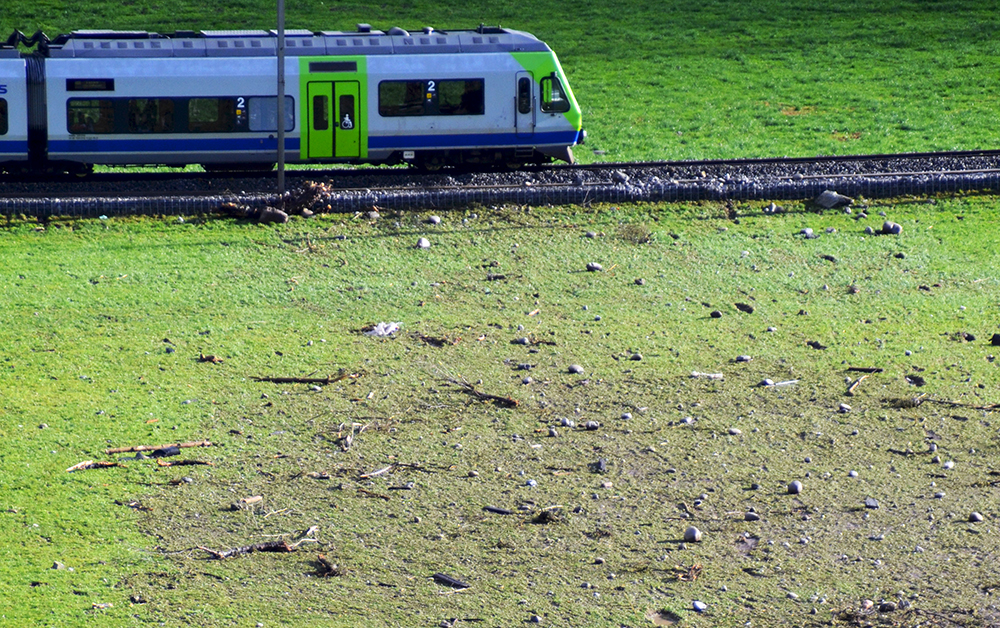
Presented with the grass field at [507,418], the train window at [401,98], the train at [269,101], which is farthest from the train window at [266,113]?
the grass field at [507,418]

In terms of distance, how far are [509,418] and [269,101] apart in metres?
11.3

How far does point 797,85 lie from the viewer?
31.2m

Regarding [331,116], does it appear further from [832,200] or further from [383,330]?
[832,200]

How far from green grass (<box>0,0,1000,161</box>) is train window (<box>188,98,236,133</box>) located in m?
7.89

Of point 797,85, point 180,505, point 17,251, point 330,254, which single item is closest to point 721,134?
point 797,85

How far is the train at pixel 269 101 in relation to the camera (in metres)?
21.1

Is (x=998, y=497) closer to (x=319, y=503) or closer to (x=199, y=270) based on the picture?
(x=319, y=503)

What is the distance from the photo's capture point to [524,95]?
21.8m

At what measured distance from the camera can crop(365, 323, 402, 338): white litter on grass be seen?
46.3ft

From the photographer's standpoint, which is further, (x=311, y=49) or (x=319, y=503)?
(x=311, y=49)

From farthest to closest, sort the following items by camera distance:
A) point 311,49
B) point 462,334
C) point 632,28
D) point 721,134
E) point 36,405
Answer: point 632,28, point 721,134, point 311,49, point 462,334, point 36,405

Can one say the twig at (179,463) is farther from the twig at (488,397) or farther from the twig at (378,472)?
the twig at (488,397)

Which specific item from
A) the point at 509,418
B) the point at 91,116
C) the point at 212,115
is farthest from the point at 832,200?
the point at 91,116

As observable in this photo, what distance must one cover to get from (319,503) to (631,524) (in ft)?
8.55
